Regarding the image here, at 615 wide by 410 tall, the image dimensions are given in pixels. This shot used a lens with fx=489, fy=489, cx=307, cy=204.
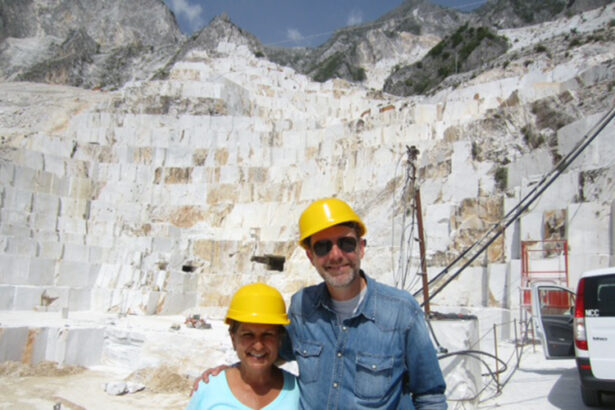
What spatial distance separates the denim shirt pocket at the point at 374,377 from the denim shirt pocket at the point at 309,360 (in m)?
0.23

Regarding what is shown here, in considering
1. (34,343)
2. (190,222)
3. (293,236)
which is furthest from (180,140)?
(34,343)

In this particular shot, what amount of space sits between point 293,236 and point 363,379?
64.7 feet

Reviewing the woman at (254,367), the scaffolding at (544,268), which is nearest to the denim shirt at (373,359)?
the woman at (254,367)

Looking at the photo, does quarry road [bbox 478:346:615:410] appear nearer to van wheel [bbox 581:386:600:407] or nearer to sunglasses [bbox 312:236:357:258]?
van wheel [bbox 581:386:600:407]

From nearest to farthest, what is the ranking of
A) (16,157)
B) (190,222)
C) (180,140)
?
(16,157) → (190,222) → (180,140)

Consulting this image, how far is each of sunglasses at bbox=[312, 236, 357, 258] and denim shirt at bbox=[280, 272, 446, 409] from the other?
231 millimetres

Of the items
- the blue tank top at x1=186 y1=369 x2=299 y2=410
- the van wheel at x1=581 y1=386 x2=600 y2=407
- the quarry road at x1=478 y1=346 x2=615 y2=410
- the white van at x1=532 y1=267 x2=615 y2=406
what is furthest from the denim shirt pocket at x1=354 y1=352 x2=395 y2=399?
the quarry road at x1=478 y1=346 x2=615 y2=410

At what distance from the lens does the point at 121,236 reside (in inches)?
957

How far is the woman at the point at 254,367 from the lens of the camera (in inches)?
102

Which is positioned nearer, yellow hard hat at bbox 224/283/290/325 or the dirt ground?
yellow hard hat at bbox 224/283/290/325

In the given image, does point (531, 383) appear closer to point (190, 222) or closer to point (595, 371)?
point (595, 371)

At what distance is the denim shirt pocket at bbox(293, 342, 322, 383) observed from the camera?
257 centimetres

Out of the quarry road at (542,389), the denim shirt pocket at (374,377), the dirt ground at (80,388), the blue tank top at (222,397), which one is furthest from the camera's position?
the dirt ground at (80,388)

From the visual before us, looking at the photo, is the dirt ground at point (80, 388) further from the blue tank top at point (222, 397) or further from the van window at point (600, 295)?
the blue tank top at point (222, 397)
